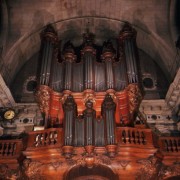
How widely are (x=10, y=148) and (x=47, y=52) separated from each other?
5.51 metres

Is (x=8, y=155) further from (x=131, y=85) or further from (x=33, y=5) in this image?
(x=33, y=5)

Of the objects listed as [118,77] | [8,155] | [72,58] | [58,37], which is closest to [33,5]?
[58,37]

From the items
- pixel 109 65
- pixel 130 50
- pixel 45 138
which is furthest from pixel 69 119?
pixel 130 50

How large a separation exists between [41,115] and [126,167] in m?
4.94

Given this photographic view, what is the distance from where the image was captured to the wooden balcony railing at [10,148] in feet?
41.7

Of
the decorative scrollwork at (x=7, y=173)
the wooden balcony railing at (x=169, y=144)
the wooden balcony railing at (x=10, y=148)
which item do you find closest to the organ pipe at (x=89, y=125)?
the wooden balcony railing at (x=10, y=148)

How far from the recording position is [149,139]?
1264 centimetres

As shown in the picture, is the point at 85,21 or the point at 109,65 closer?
the point at 109,65

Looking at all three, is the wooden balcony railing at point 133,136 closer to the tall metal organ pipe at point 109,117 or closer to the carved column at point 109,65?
the tall metal organ pipe at point 109,117

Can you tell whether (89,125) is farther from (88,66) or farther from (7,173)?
(88,66)

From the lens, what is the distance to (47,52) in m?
16.3

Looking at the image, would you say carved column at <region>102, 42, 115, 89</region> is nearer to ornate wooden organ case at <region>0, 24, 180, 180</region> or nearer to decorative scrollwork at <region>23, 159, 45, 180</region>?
ornate wooden organ case at <region>0, 24, 180, 180</region>

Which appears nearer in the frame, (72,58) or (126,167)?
(126,167)

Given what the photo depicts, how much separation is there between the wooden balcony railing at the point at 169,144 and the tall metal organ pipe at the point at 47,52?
5714 millimetres
